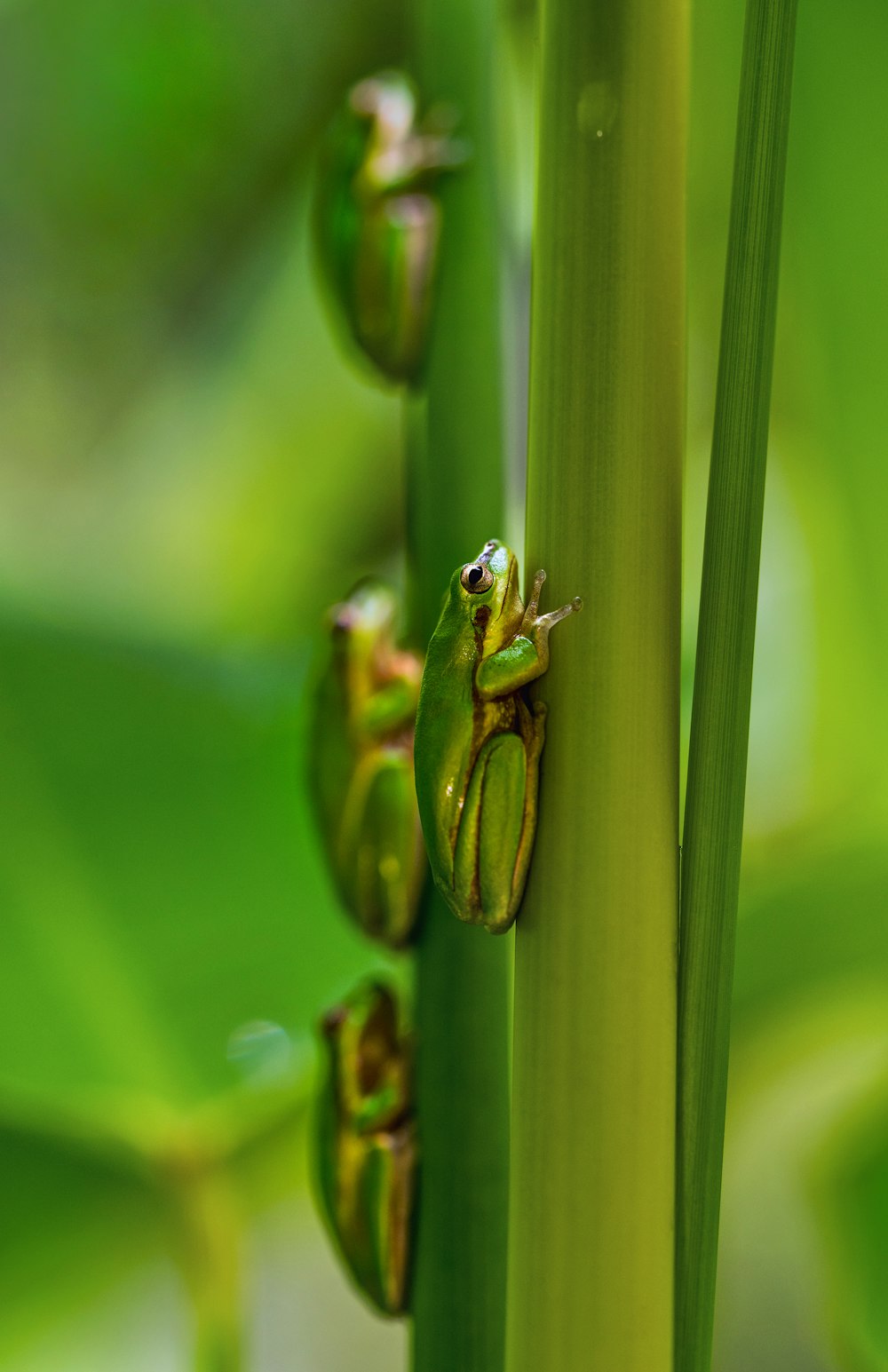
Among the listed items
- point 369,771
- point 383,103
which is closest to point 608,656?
point 369,771

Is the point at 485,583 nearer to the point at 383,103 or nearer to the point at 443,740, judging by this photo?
the point at 443,740

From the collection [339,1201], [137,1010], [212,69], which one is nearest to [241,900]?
[137,1010]

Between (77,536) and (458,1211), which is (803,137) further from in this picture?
(77,536)

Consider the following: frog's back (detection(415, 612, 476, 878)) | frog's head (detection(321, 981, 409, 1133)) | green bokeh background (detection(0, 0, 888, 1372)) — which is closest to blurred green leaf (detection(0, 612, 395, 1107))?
green bokeh background (detection(0, 0, 888, 1372))

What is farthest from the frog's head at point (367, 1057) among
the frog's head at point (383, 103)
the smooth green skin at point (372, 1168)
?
the frog's head at point (383, 103)

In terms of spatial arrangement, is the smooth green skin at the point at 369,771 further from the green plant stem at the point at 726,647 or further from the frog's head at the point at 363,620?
the green plant stem at the point at 726,647

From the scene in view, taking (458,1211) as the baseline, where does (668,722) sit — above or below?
above
